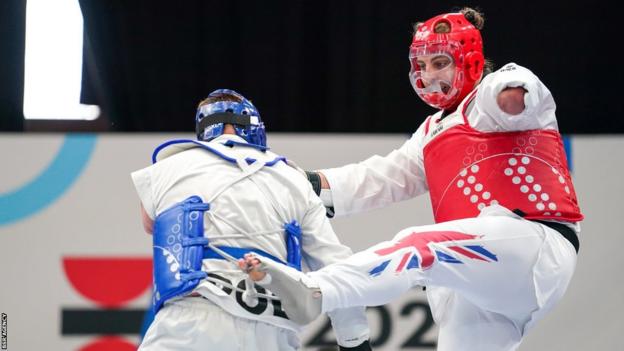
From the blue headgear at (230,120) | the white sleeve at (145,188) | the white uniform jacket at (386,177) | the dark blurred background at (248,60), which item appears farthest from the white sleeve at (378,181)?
the dark blurred background at (248,60)

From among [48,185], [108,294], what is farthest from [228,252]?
[48,185]

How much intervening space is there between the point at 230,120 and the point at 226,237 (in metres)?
0.60

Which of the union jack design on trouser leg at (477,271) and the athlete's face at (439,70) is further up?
the athlete's face at (439,70)

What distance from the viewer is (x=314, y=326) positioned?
554 cm

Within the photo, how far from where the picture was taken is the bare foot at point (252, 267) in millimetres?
3107

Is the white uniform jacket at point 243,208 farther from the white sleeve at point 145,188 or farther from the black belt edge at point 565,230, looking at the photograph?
the black belt edge at point 565,230

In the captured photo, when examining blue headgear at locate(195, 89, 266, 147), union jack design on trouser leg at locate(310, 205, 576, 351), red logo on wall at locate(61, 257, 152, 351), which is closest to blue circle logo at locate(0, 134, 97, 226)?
red logo on wall at locate(61, 257, 152, 351)

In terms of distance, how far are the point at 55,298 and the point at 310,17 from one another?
2470mm

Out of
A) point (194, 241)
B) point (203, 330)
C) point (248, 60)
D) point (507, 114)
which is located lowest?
point (203, 330)

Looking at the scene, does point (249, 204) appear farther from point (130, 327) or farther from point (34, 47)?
point (34, 47)

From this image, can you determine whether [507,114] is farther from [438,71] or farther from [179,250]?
[179,250]

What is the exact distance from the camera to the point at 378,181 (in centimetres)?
446

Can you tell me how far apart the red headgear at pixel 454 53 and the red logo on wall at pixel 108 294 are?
2.19 metres

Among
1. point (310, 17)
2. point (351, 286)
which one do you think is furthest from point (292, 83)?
point (351, 286)
